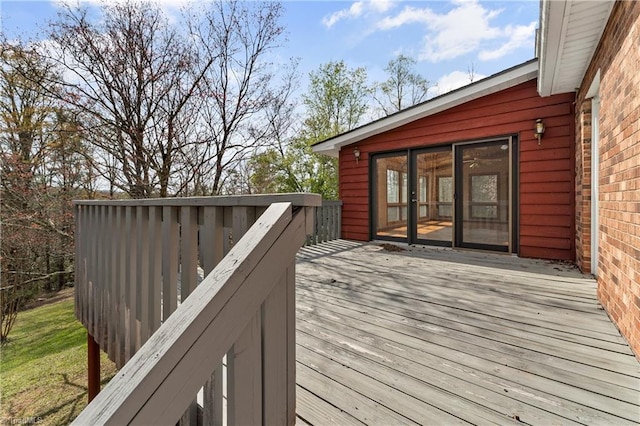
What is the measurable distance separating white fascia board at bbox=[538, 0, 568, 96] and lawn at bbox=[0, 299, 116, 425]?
6114 mm

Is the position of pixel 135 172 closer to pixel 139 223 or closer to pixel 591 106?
pixel 139 223

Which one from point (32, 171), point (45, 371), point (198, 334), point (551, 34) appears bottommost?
point (45, 371)

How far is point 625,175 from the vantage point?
1843mm

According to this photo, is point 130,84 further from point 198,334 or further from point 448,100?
point 198,334

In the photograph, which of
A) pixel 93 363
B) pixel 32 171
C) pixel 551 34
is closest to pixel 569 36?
pixel 551 34

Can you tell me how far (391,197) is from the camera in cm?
595

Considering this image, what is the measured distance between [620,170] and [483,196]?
2.95 meters

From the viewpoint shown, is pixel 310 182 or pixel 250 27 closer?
pixel 250 27

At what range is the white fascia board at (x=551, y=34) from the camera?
7.08 feet

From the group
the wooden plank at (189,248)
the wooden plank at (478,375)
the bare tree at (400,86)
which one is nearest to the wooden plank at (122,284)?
the wooden plank at (189,248)

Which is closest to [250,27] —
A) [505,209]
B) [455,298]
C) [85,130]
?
[85,130]

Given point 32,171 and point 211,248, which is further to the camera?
point 32,171

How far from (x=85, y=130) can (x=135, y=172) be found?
1.12 meters

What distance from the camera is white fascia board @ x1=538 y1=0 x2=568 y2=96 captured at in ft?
7.08
